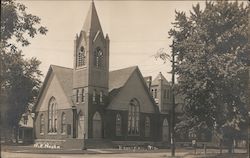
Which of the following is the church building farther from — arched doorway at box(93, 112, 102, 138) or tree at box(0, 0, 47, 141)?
tree at box(0, 0, 47, 141)

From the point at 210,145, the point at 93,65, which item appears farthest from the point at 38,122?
the point at 210,145

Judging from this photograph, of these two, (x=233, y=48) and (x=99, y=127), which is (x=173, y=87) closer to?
(x=233, y=48)

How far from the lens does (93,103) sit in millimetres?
33688

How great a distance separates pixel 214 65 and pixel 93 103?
14.8m

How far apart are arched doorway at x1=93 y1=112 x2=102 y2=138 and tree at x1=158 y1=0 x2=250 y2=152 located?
12090 millimetres

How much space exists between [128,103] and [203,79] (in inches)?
→ 641

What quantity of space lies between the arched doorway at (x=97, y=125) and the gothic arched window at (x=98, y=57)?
354 cm

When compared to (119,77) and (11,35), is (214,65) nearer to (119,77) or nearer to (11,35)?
(11,35)

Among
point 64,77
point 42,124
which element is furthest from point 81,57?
point 42,124

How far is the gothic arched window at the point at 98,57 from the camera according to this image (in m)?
32.7

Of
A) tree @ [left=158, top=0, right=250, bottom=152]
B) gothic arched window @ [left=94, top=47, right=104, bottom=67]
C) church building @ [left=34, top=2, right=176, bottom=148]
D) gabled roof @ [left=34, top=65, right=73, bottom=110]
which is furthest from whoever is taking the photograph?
gabled roof @ [left=34, top=65, right=73, bottom=110]

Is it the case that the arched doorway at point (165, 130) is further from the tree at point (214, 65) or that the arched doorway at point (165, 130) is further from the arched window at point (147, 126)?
the tree at point (214, 65)

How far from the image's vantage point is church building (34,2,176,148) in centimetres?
3241

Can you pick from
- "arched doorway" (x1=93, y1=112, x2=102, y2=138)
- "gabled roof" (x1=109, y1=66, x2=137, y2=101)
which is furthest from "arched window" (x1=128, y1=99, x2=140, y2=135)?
"arched doorway" (x1=93, y1=112, x2=102, y2=138)
